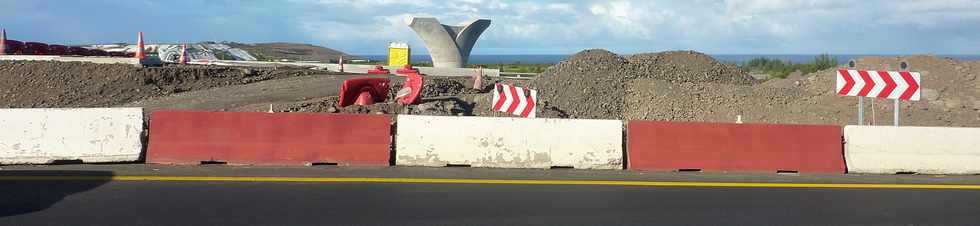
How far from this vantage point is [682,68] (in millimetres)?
29906

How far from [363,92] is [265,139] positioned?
11363 mm

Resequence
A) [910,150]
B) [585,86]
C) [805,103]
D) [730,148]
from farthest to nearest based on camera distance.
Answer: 1. [585,86]
2. [805,103]
3. [910,150]
4. [730,148]

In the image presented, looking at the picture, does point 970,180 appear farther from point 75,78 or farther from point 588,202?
point 75,78

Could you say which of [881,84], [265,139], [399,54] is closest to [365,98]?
[265,139]

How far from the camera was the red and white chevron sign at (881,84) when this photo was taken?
14.4 meters

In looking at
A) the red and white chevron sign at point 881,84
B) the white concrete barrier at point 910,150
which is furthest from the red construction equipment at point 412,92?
the white concrete barrier at point 910,150

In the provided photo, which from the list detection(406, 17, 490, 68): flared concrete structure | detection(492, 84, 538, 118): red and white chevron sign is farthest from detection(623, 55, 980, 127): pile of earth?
detection(406, 17, 490, 68): flared concrete structure

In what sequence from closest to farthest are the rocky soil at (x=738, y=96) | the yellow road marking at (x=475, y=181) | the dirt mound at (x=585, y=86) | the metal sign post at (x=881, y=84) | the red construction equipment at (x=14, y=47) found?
the yellow road marking at (x=475, y=181) → the metal sign post at (x=881, y=84) → the rocky soil at (x=738, y=96) → the dirt mound at (x=585, y=86) → the red construction equipment at (x=14, y=47)

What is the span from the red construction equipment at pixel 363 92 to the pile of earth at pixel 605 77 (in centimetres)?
401

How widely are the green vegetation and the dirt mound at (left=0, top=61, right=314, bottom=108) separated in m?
24.8

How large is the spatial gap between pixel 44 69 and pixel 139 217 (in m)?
26.8

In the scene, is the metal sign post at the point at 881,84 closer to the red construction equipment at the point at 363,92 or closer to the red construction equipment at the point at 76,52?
the red construction equipment at the point at 363,92

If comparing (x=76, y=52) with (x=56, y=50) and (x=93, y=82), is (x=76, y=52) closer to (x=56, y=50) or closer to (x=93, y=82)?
(x=56, y=50)

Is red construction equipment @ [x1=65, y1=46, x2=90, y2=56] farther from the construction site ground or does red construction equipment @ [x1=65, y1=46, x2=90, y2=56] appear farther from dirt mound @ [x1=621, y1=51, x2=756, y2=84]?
dirt mound @ [x1=621, y1=51, x2=756, y2=84]
